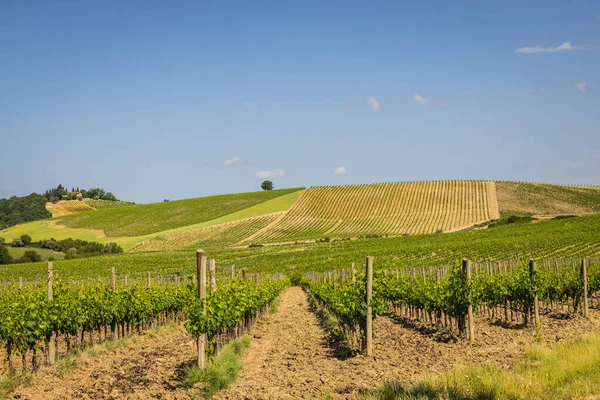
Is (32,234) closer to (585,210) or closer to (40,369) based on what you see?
(585,210)

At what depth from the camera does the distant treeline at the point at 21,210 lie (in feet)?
374

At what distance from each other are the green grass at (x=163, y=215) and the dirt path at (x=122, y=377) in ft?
259

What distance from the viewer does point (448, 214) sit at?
270 feet

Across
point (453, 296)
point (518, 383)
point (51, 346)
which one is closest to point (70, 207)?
point (51, 346)

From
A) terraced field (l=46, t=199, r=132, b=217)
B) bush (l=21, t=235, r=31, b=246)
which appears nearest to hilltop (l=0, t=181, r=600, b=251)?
bush (l=21, t=235, r=31, b=246)

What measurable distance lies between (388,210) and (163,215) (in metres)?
41.8

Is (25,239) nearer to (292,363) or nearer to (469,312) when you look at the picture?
(292,363)

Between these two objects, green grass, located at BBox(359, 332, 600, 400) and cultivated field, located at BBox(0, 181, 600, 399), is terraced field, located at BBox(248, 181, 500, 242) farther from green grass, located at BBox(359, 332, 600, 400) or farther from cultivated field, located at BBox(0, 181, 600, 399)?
green grass, located at BBox(359, 332, 600, 400)

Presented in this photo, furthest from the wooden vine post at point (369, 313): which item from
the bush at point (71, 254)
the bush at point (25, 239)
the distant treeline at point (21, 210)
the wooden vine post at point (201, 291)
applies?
the distant treeline at point (21, 210)

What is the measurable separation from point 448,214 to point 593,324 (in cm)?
6710

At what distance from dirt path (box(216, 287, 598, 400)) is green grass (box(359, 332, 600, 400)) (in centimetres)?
85

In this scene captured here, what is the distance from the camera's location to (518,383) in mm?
8305

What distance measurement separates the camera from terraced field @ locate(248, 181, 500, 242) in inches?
3059

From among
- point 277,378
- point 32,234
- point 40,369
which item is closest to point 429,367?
point 277,378
